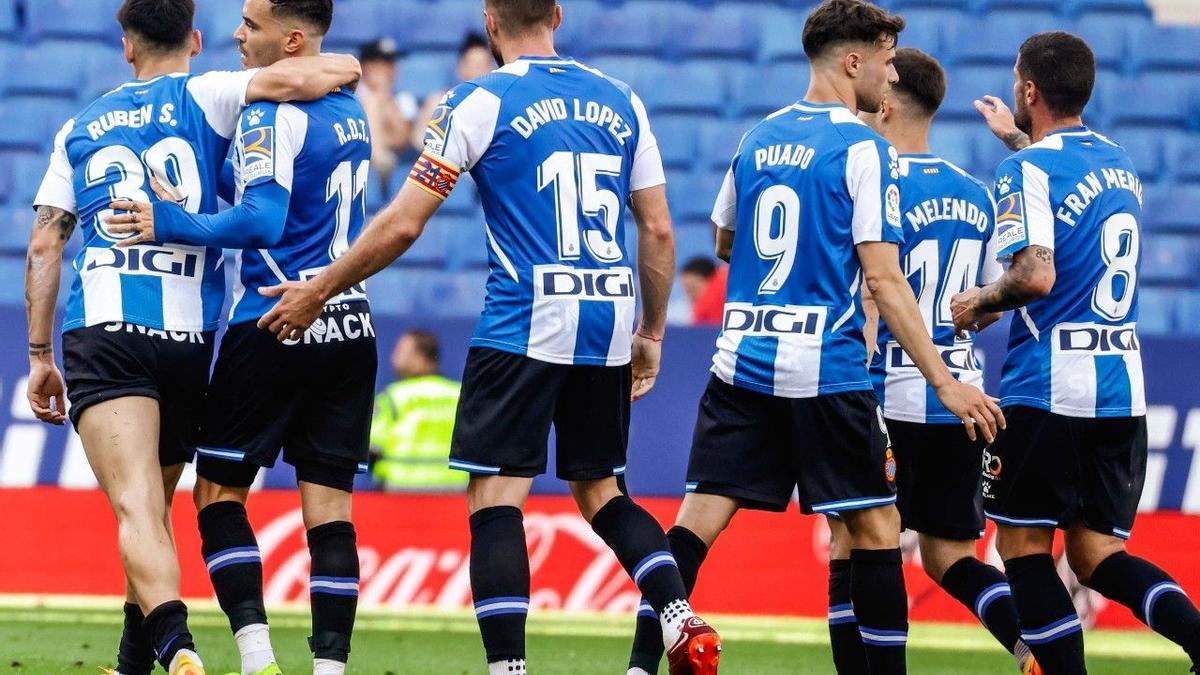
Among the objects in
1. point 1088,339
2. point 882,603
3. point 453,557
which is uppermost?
point 1088,339

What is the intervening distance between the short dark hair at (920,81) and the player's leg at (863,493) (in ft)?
5.13

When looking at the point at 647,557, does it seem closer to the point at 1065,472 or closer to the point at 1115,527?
the point at 1065,472

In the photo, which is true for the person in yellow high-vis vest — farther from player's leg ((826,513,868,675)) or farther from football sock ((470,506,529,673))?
football sock ((470,506,529,673))

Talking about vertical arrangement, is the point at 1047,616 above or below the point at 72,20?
below

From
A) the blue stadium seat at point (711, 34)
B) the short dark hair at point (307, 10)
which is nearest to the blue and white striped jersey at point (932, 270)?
the short dark hair at point (307, 10)

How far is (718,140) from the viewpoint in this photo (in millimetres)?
12977

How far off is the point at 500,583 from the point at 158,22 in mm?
2156

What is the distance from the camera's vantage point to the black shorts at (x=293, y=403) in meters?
5.36

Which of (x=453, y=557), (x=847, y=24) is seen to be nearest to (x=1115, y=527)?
(x=847, y=24)

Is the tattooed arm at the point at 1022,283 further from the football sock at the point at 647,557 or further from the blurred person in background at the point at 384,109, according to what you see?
the blurred person in background at the point at 384,109

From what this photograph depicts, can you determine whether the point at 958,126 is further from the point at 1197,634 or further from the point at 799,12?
the point at 1197,634

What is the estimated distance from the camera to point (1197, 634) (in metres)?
5.51

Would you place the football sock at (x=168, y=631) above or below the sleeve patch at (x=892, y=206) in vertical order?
below

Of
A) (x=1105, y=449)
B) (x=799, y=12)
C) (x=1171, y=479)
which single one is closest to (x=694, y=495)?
(x=1105, y=449)
